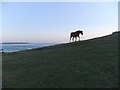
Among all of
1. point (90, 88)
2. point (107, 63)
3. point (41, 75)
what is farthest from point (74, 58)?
point (90, 88)

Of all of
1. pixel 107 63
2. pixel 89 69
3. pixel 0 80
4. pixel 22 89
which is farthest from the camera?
pixel 107 63

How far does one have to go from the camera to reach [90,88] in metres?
16.1

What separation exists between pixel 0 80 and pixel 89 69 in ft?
21.7

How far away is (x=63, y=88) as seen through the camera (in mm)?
15961

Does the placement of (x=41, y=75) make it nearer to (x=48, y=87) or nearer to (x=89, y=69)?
(x=48, y=87)

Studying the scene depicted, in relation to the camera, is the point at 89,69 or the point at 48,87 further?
the point at 89,69

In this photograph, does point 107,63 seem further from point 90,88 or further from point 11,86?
point 11,86

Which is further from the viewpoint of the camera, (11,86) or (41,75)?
(41,75)

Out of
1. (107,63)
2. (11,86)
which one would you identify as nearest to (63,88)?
(11,86)

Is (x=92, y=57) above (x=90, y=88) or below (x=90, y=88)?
above

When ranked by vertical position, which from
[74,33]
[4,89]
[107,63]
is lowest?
[4,89]

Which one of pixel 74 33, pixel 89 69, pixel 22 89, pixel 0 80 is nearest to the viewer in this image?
pixel 22 89

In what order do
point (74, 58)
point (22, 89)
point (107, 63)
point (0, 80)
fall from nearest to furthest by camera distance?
point (22, 89) → point (0, 80) → point (107, 63) → point (74, 58)

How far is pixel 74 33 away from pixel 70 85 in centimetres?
2341
